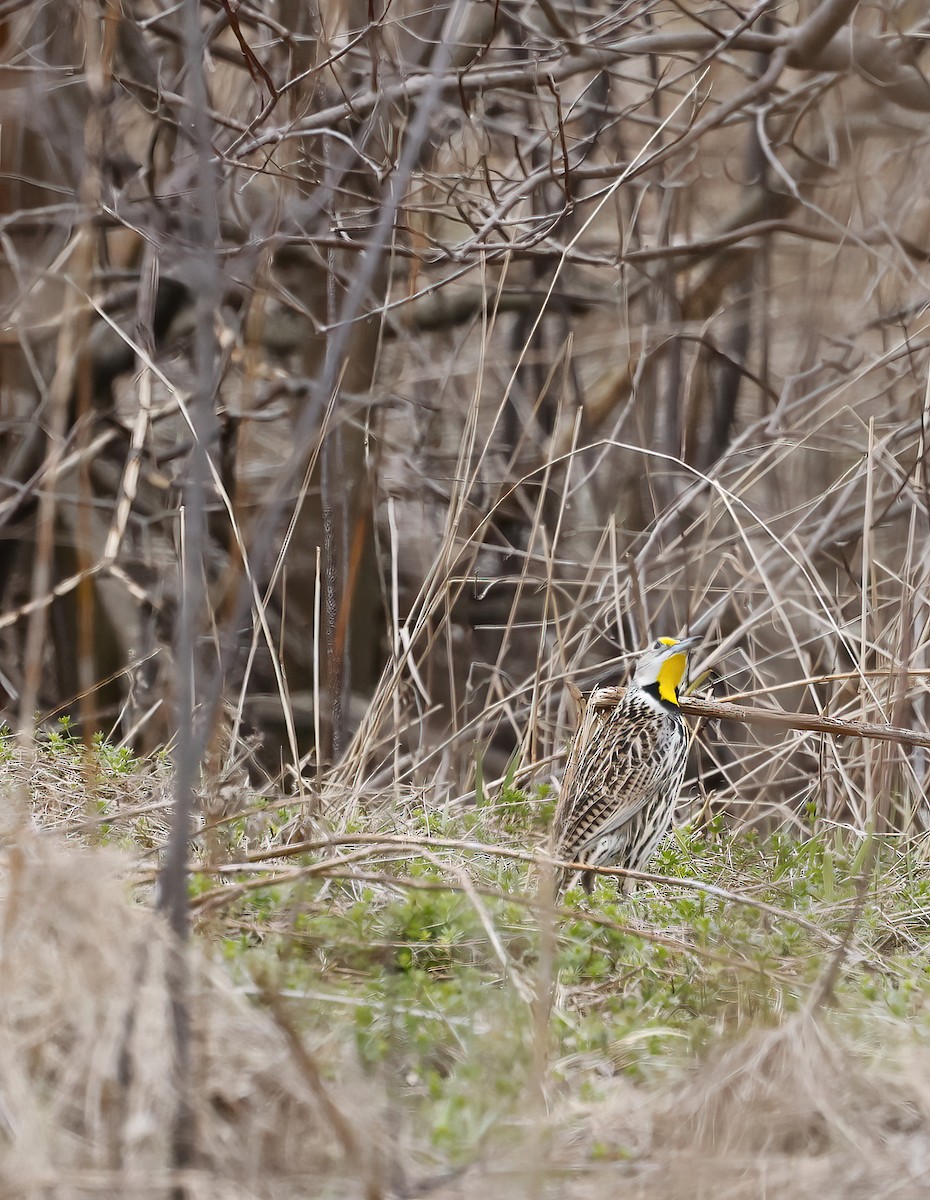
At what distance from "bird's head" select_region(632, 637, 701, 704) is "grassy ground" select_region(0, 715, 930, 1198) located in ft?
4.25

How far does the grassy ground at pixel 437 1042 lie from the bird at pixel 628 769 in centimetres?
86

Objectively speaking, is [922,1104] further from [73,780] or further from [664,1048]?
[73,780]

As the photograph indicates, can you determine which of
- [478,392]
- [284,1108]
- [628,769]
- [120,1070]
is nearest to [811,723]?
[628,769]

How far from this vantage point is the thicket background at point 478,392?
4086mm

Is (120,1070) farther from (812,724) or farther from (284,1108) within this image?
(812,724)

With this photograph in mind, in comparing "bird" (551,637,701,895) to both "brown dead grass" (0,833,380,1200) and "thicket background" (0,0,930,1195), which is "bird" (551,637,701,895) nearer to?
"thicket background" (0,0,930,1195)

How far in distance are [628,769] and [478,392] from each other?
4.08 ft

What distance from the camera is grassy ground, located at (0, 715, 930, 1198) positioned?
170cm

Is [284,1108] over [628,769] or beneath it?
over

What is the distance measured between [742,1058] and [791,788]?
4.63 metres

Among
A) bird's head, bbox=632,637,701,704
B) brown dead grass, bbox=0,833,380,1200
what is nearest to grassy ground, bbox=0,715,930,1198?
brown dead grass, bbox=0,833,380,1200

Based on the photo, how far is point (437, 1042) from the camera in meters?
2.21

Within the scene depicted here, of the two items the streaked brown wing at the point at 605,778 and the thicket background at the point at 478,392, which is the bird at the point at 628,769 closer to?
the streaked brown wing at the point at 605,778

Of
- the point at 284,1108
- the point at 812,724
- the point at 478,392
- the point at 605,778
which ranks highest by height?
the point at 478,392
